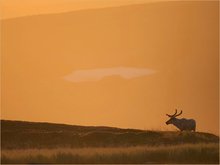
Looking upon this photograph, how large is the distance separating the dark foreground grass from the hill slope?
0.12ft

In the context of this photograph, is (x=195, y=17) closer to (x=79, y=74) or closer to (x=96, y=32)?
(x=96, y=32)

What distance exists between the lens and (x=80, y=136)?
2.78 m

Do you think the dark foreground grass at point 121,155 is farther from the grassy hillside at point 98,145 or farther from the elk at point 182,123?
the elk at point 182,123

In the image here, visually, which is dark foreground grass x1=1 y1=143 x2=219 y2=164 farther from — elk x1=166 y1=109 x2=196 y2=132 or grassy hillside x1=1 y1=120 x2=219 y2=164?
elk x1=166 y1=109 x2=196 y2=132

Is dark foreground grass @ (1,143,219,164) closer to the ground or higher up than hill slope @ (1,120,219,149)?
closer to the ground

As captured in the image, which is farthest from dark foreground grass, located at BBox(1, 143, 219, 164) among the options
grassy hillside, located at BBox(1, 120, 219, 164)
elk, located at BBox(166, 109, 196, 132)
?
elk, located at BBox(166, 109, 196, 132)

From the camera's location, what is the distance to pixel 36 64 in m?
2.87

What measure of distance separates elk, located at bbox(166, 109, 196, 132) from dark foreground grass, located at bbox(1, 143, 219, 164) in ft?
0.43

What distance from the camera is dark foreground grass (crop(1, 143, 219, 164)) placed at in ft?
8.96

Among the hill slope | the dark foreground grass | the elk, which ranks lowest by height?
the dark foreground grass

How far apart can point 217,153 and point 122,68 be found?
0.89 metres

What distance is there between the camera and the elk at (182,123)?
109 inches

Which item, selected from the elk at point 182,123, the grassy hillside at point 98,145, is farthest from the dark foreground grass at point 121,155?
the elk at point 182,123

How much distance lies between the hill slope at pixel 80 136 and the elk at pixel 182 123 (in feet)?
0.14
